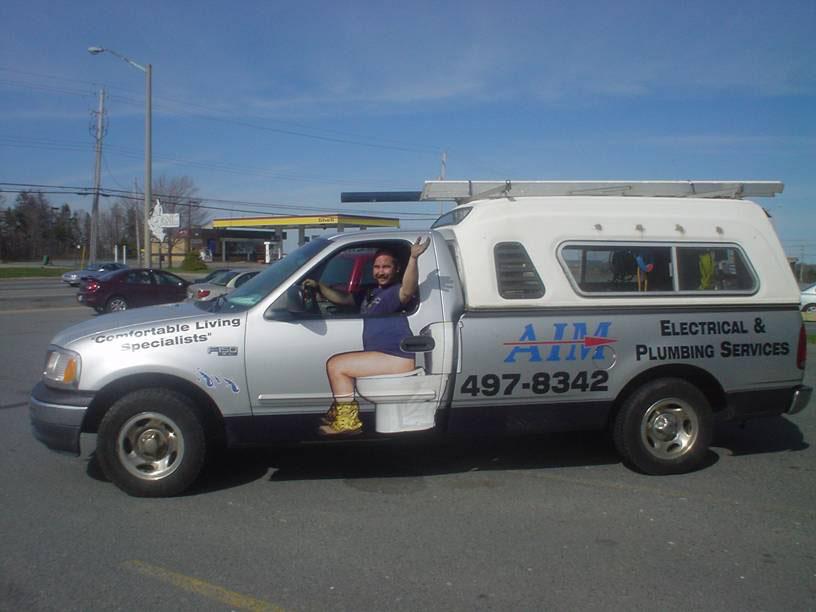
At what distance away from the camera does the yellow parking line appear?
3508mm

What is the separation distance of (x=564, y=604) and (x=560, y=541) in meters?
0.79

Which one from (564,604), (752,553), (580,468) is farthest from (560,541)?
(580,468)

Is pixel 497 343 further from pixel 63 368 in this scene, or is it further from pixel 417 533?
pixel 63 368

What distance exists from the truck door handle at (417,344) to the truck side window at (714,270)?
84.3 inches

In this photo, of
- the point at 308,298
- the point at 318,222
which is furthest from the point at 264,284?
the point at 318,222

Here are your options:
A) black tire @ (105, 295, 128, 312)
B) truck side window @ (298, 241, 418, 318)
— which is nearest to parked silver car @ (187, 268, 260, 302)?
black tire @ (105, 295, 128, 312)

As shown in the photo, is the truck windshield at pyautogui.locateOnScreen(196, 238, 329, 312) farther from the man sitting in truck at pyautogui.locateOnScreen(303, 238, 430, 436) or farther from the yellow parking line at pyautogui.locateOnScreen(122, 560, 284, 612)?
the yellow parking line at pyautogui.locateOnScreen(122, 560, 284, 612)

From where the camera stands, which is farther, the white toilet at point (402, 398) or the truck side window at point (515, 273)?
the truck side window at point (515, 273)

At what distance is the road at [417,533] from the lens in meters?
3.66

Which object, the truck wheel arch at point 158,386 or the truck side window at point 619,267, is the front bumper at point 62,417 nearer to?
the truck wheel arch at point 158,386

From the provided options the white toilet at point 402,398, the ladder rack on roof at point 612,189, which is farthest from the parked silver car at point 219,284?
the white toilet at point 402,398

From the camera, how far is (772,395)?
5.77 metres

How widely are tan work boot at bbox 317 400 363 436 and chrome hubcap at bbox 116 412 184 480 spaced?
1.02 metres

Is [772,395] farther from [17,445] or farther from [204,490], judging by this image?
[17,445]
